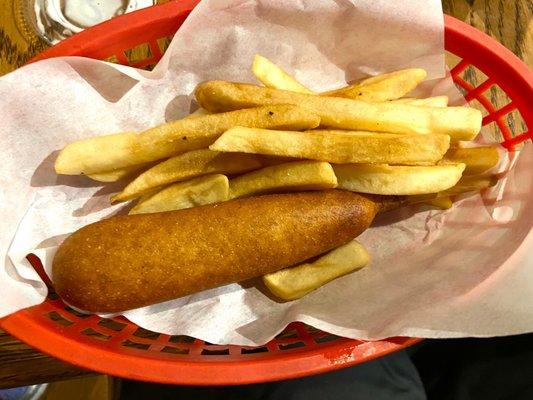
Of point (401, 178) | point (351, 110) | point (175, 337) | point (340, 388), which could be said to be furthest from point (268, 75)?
point (340, 388)

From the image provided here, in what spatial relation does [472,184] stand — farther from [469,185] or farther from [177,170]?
[177,170]

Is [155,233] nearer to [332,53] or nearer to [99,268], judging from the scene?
[99,268]

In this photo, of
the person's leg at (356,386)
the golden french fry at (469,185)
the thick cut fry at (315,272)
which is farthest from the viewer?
the person's leg at (356,386)

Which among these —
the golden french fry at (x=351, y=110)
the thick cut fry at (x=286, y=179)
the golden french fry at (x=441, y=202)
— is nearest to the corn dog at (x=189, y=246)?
the thick cut fry at (x=286, y=179)

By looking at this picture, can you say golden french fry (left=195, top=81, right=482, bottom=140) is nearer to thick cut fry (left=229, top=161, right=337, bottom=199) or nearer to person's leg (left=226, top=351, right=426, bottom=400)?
thick cut fry (left=229, top=161, right=337, bottom=199)

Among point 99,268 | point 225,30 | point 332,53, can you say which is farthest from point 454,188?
point 99,268

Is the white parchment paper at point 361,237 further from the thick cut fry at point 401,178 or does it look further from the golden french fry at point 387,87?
the thick cut fry at point 401,178

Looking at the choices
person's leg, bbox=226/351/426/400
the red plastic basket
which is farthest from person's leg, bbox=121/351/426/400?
the red plastic basket
